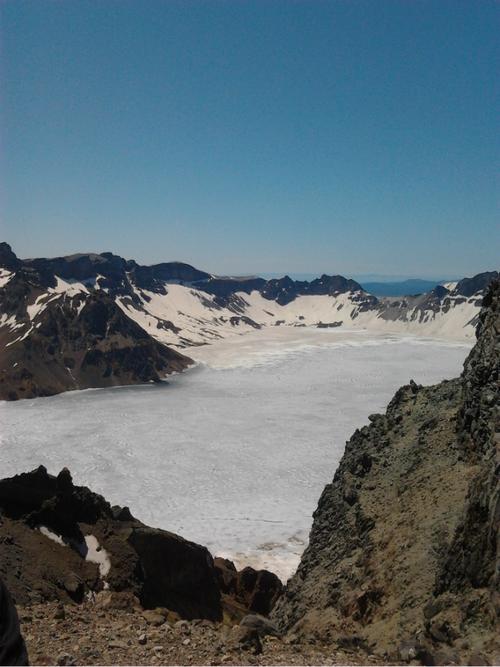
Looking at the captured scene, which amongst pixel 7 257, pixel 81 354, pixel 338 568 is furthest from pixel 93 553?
pixel 7 257

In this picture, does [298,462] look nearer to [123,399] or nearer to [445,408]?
[445,408]

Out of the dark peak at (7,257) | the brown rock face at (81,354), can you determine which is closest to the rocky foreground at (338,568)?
the brown rock face at (81,354)

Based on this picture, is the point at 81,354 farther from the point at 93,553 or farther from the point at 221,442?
the point at 93,553

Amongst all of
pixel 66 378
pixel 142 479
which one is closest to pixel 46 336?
pixel 66 378

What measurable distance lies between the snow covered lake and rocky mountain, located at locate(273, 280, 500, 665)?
16.9 metres

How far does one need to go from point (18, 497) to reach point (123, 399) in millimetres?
81825

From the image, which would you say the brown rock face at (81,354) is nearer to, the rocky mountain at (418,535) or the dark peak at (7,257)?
the dark peak at (7,257)

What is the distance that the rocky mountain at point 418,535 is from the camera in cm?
1225

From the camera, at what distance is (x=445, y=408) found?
82.9 ft

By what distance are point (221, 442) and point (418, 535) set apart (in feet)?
191

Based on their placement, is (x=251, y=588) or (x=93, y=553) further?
(x=251, y=588)

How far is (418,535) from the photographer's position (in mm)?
17188

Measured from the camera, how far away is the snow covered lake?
48.0 meters

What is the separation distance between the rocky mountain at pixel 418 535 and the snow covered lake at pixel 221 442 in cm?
1688
